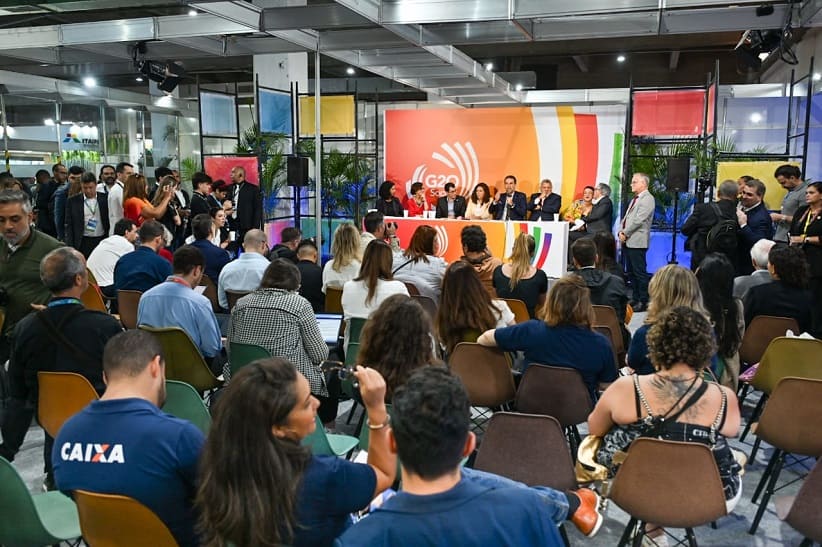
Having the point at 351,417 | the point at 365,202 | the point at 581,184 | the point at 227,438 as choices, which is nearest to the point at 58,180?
the point at 365,202

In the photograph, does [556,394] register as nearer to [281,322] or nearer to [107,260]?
[281,322]

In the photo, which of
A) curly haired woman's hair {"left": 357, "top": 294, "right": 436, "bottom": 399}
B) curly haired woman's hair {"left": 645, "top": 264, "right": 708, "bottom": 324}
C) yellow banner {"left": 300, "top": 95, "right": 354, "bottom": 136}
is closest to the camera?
curly haired woman's hair {"left": 357, "top": 294, "right": 436, "bottom": 399}

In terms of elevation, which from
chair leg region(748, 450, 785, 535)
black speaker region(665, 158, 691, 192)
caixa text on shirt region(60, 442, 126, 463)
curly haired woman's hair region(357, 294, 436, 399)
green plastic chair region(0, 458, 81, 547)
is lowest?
chair leg region(748, 450, 785, 535)

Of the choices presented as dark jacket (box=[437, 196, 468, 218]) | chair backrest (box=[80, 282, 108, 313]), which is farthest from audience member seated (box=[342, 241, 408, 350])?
dark jacket (box=[437, 196, 468, 218])

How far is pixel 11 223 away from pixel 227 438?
3.10m

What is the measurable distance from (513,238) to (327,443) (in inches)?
282

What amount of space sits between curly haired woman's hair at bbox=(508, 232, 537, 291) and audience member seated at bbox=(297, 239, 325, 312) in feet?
5.04

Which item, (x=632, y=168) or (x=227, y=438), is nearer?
(x=227, y=438)

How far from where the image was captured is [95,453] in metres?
1.99

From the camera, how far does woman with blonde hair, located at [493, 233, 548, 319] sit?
5.18m

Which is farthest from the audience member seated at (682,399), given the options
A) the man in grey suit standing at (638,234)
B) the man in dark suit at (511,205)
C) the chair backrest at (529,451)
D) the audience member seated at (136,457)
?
the man in dark suit at (511,205)

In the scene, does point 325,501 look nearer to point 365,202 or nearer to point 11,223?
point 11,223

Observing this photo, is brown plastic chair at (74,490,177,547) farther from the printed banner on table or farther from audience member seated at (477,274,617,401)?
the printed banner on table

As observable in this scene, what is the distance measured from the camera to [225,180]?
33.4ft
